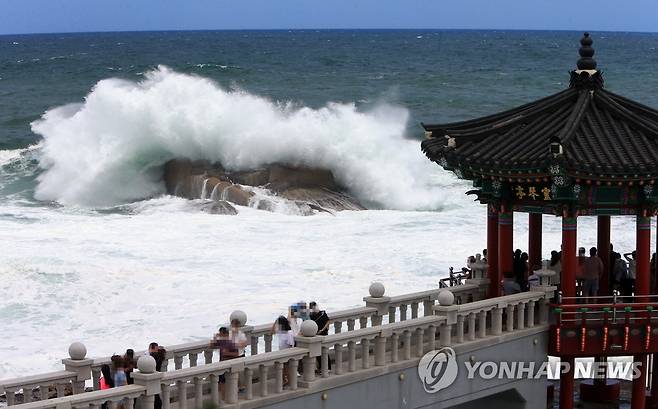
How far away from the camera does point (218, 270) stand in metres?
26.9

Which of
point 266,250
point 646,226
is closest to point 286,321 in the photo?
point 646,226

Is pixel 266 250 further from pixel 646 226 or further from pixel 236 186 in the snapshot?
pixel 646 226

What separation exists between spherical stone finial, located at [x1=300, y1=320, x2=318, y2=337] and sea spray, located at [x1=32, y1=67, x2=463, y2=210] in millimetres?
25939

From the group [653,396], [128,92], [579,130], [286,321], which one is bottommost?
[653,396]

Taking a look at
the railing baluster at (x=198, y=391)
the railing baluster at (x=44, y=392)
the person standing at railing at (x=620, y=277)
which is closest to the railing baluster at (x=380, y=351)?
the railing baluster at (x=198, y=391)

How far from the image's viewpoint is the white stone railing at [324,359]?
35.6 ft

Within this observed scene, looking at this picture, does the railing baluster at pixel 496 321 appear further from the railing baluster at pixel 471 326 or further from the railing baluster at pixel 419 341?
the railing baluster at pixel 419 341

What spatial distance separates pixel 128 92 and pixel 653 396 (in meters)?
35.0

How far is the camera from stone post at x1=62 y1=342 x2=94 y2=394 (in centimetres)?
1180

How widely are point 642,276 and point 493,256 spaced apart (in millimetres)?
1754

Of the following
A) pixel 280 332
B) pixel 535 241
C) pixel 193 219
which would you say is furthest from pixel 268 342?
pixel 193 219

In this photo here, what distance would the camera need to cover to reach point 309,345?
1198 cm

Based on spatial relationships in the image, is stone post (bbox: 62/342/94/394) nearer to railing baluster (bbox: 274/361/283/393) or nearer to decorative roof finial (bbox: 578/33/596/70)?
railing baluster (bbox: 274/361/283/393)

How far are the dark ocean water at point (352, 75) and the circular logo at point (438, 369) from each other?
44985 mm
